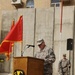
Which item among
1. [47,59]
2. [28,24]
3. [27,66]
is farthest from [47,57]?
[28,24]

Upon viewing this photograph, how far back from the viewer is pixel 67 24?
15320mm

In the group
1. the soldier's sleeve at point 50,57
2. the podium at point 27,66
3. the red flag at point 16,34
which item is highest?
the red flag at point 16,34

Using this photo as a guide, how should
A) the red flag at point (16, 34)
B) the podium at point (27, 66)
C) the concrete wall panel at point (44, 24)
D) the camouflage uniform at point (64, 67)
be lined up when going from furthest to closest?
the concrete wall panel at point (44, 24) → the camouflage uniform at point (64, 67) → the red flag at point (16, 34) → the podium at point (27, 66)

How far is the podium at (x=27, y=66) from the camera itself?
294 inches

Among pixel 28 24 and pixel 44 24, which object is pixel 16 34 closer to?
pixel 44 24

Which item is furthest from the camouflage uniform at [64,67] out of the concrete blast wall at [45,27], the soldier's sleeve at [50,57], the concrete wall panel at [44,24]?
the soldier's sleeve at [50,57]

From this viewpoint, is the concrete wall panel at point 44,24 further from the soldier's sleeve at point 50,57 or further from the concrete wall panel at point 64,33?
the soldier's sleeve at point 50,57

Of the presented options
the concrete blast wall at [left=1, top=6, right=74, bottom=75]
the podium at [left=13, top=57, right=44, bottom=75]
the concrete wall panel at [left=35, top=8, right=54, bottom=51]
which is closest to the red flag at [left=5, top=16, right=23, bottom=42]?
the podium at [left=13, top=57, right=44, bottom=75]

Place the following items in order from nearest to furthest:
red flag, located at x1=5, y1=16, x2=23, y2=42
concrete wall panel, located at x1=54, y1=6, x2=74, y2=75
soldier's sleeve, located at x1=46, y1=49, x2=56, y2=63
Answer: soldier's sleeve, located at x1=46, y1=49, x2=56, y2=63 → red flag, located at x1=5, y1=16, x2=23, y2=42 → concrete wall panel, located at x1=54, y1=6, x2=74, y2=75

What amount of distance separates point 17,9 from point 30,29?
4.63 feet

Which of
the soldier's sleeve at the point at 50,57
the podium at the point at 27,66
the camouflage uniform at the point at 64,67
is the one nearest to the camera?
the podium at the point at 27,66

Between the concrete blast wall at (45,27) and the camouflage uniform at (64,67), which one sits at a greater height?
the concrete blast wall at (45,27)

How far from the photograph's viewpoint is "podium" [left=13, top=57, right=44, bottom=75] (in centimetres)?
747

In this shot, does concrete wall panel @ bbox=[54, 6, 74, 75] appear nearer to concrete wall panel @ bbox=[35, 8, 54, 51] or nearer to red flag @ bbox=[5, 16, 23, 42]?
concrete wall panel @ bbox=[35, 8, 54, 51]
